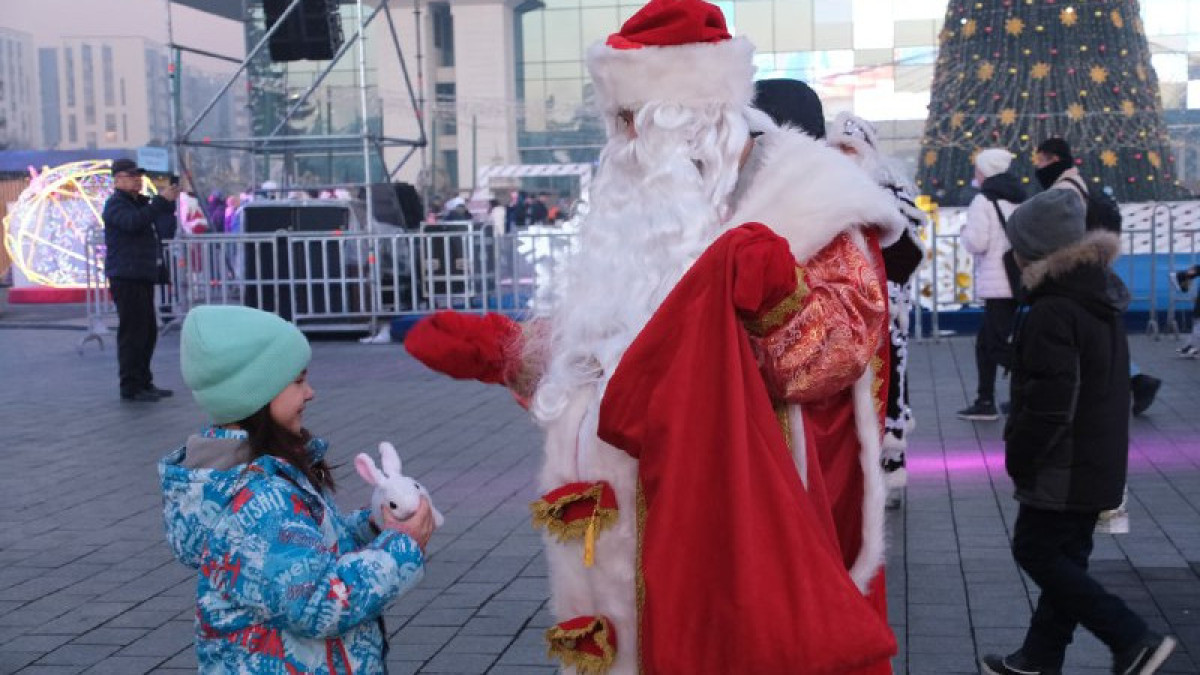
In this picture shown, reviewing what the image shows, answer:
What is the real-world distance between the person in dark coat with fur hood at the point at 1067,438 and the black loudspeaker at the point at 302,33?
14.0m

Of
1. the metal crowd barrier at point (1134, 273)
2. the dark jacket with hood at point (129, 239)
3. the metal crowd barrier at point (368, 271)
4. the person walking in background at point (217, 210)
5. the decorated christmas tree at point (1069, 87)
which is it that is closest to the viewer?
the dark jacket with hood at point (129, 239)

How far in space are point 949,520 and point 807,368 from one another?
421cm

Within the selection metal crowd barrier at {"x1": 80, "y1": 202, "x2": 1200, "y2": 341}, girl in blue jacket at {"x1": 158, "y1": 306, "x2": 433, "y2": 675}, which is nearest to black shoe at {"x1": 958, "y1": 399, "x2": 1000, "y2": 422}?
metal crowd barrier at {"x1": 80, "y1": 202, "x2": 1200, "y2": 341}

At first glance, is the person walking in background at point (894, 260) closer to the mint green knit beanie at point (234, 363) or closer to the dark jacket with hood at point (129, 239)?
the mint green knit beanie at point (234, 363)

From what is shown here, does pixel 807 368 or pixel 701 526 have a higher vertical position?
pixel 807 368

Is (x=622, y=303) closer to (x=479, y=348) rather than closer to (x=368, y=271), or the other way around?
(x=479, y=348)

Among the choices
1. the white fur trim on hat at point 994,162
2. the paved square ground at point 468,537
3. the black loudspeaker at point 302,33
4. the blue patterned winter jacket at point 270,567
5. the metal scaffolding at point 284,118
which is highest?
the black loudspeaker at point 302,33

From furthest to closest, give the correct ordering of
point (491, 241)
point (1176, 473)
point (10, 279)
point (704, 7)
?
point (10, 279)
point (491, 241)
point (1176, 473)
point (704, 7)

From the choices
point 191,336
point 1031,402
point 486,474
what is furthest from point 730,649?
point 486,474

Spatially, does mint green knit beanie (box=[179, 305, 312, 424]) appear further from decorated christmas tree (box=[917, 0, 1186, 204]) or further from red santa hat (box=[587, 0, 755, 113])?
decorated christmas tree (box=[917, 0, 1186, 204])

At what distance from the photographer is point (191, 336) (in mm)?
2756

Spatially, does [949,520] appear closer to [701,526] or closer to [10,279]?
[701,526]

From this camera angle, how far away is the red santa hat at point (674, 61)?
9.59 ft

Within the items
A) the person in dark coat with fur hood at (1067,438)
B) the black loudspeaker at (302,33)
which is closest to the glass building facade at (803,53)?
the black loudspeaker at (302,33)
